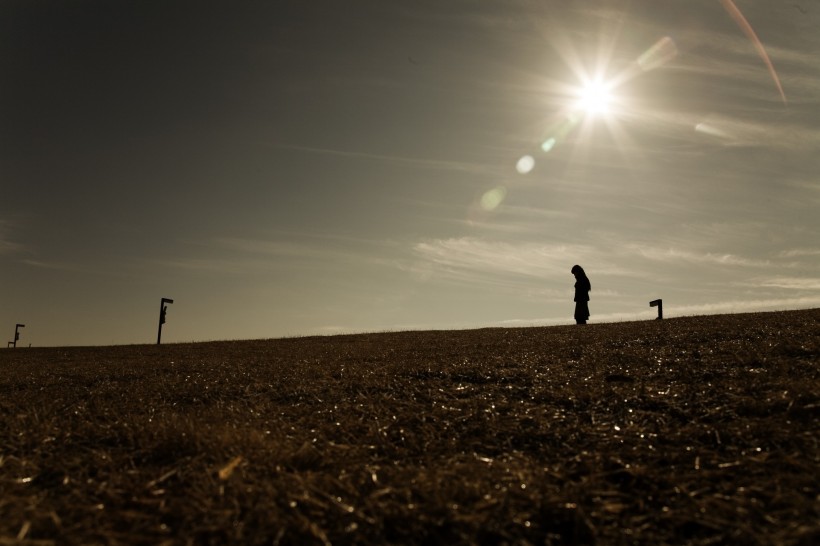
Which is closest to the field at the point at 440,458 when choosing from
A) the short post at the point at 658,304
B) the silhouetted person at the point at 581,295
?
the short post at the point at 658,304

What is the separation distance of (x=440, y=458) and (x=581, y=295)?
1805 centimetres

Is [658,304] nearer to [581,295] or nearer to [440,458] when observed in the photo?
[581,295]

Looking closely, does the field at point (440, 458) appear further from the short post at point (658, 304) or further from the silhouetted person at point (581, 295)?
the silhouetted person at point (581, 295)

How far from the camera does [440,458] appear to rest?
3.73m

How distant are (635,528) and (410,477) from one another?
1.33 m

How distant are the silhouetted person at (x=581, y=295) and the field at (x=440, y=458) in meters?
13.8

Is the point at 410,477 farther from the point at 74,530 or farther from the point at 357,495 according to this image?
the point at 74,530

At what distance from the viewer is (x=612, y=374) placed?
6129 millimetres

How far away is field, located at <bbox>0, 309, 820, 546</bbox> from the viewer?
2.74 meters

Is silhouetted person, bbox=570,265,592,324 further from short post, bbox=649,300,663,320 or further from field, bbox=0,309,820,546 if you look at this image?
field, bbox=0,309,820,546

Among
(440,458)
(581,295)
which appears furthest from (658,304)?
(440,458)

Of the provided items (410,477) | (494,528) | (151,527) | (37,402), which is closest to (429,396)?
(410,477)

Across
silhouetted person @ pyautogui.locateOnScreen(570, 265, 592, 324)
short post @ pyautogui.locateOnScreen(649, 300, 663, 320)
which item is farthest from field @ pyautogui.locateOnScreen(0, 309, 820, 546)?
silhouetted person @ pyautogui.locateOnScreen(570, 265, 592, 324)

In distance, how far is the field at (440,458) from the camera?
8.98ft
